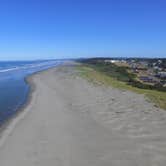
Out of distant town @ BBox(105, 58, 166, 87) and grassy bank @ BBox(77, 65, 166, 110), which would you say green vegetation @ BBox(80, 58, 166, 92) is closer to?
grassy bank @ BBox(77, 65, 166, 110)

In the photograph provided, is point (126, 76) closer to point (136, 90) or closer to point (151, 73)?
point (151, 73)

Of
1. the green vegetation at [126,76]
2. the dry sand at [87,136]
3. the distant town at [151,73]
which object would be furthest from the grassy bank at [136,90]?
the distant town at [151,73]

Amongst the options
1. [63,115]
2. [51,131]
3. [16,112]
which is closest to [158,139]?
[51,131]

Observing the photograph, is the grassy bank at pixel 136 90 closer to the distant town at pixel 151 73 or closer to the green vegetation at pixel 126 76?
the green vegetation at pixel 126 76

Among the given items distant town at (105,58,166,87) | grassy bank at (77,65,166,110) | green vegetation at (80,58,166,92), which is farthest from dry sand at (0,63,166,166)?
distant town at (105,58,166,87)

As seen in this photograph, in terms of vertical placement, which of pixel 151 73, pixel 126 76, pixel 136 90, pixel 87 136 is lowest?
pixel 151 73

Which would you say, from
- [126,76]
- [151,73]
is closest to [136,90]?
[126,76]

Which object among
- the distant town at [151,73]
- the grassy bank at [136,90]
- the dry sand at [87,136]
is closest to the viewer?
the dry sand at [87,136]

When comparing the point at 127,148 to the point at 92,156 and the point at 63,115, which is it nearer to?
the point at 92,156
